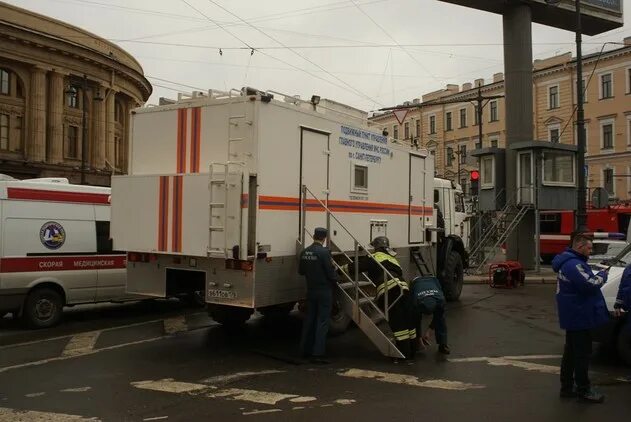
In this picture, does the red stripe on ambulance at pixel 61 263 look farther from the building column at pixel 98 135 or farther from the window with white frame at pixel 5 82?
the building column at pixel 98 135

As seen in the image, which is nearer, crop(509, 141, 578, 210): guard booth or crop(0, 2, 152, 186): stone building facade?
crop(509, 141, 578, 210): guard booth

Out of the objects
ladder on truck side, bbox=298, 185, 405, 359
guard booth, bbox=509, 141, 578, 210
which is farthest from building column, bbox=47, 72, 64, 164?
ladder on truck side, bbox=298, 185, 405, 359

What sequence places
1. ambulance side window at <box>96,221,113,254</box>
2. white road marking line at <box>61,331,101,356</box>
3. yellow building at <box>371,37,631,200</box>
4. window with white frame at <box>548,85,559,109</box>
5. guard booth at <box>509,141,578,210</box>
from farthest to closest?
1. window with white frame at <box>548,85,559,109</box>
2. yellow building at <box>371,37,631,200</box>
3. guard booth at <box>509,141,578,210</box>
4. ambulance side window at <box>96,221,113,254</box>
5. white road marking line at <box>61,331,101,356</box>

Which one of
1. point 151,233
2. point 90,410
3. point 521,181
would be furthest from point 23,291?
point 521,181

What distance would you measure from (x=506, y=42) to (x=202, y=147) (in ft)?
62.6

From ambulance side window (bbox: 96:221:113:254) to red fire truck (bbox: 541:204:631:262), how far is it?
22.7 meters

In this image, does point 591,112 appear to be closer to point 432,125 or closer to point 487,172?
point 432,125

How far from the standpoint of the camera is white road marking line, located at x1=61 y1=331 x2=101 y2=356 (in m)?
8.66

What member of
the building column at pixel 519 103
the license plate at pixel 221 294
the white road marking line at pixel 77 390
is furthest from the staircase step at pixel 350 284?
the building column at pixel 519 103

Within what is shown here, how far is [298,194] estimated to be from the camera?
335 inches

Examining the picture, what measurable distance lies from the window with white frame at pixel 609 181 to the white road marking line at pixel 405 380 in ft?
183

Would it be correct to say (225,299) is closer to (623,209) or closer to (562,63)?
(623,209)

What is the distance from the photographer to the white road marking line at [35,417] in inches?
220

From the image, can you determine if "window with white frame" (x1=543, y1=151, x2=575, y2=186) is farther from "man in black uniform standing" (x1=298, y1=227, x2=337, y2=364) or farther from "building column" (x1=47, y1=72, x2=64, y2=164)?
"building column" (x1=47, y1=72, x2=64, y2=164)
